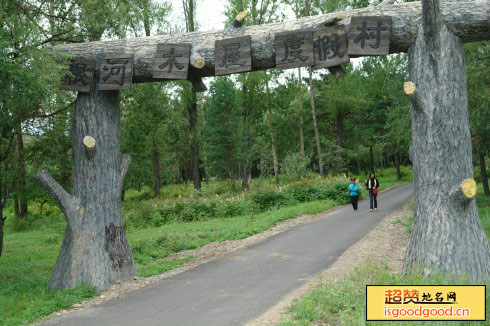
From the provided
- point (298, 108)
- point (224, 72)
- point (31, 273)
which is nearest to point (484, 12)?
point (224, 72)

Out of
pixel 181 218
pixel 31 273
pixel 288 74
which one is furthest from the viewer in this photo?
pixel 288 74

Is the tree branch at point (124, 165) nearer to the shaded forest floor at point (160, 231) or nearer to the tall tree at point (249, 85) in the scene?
the shaded forest floor at point (160, 231)

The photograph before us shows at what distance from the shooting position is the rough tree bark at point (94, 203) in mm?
8102

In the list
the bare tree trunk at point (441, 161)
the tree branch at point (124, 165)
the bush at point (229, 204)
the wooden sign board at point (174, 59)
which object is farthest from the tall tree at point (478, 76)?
the tree branch at point (124, 165)

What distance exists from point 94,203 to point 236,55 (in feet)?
13.8

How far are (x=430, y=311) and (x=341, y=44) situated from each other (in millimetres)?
4782

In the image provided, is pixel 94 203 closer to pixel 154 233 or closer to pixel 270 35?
pixel 270 35

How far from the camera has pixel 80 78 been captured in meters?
8.42

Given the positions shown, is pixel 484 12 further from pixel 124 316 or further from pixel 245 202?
pixel 245 202

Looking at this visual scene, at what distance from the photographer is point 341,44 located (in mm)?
7426

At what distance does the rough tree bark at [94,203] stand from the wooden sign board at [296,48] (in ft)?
12.6

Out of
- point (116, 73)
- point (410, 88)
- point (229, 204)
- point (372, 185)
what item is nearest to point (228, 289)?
point (410, 88)

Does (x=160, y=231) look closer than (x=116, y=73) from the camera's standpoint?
No

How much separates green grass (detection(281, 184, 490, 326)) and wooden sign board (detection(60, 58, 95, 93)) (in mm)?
6013
